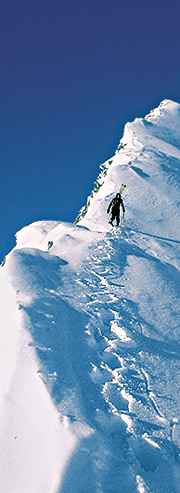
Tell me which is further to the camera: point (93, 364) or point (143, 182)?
point (143, 182)

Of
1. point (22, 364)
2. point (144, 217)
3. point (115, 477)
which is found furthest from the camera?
point (144, 217)

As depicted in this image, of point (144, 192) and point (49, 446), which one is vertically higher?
point (144, 192)

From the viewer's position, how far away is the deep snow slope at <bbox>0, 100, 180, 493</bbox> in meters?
8.27

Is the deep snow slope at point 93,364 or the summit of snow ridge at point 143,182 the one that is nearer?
the deep snow slope at point 93,364

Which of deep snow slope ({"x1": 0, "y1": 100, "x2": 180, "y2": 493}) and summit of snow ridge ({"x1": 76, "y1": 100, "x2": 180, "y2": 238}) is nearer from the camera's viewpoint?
deep snow slope ({"x1": 0, "y1": 100, "x2": 180, "y2": 493})

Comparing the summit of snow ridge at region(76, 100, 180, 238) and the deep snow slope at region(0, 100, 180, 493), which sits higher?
the summit of snow ridge at region(76, 100, 180, 238)

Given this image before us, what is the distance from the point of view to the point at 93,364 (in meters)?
10.7

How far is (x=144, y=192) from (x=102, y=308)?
34.7 feet

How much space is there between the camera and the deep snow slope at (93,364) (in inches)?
325

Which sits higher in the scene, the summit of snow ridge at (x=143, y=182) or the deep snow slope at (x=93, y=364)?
the summit of snow ridge at (x=143, y=182)

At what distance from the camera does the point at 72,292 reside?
13.7 metres

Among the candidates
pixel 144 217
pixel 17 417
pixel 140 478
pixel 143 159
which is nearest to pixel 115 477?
pixel 140 478

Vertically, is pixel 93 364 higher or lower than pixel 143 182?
lower

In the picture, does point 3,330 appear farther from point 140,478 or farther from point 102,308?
point 140,478
